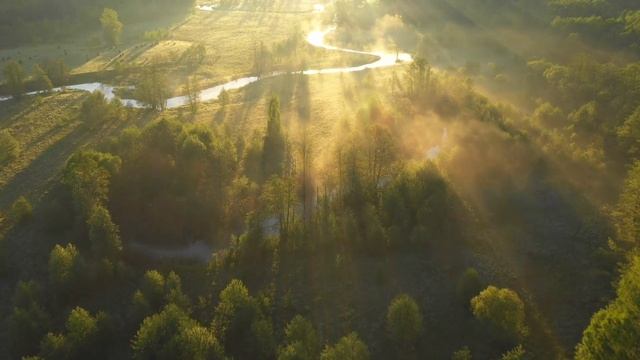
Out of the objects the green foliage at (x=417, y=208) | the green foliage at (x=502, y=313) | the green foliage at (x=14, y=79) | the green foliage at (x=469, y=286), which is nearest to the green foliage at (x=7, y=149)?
the green foliage at (x=14, y=79)

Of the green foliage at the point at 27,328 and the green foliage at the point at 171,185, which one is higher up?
the green foliage at the point at 171,185

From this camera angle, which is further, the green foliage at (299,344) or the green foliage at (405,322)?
the green foliage at (405,322)

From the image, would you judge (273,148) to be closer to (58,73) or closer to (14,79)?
(14,79)

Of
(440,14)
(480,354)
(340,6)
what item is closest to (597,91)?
(480,354)

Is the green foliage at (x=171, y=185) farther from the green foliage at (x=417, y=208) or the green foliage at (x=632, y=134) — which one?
the green foliage at (x=632, y=134)

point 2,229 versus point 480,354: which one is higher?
point 2,229

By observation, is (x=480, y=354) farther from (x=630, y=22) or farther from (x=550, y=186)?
(x=630, y=22)

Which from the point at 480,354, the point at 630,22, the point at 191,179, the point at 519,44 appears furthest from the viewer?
the point at 519,44
